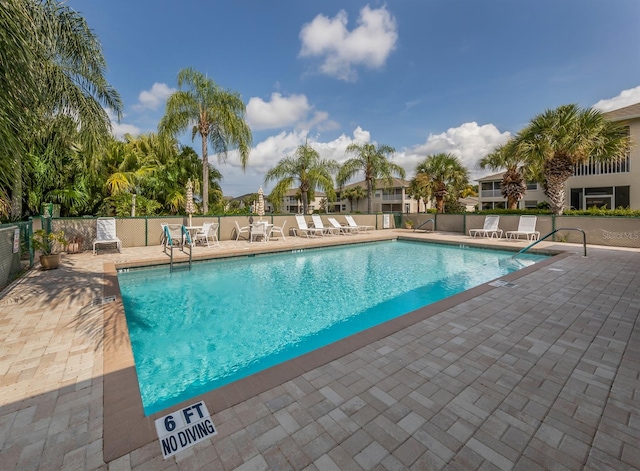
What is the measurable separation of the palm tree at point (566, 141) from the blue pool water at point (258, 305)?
4850 mm

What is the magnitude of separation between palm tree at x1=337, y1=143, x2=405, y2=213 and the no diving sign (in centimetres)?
1995

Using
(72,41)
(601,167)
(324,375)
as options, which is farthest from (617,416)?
(601,167)

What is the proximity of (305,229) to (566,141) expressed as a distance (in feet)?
38.6

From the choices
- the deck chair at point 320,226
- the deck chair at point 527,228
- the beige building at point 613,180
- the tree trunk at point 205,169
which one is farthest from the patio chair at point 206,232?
the beige building at point 613,180

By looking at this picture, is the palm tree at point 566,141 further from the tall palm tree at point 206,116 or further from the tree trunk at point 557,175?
the tall palm tree at point 206,116

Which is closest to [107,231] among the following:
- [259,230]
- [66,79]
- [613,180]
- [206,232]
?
[206,232]

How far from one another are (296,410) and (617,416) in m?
2.37

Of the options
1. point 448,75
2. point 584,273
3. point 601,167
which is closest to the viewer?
point 584,273

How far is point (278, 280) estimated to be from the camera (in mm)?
7871

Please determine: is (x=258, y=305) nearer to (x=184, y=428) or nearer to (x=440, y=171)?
(x=184, y=428)

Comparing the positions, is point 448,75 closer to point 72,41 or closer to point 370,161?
point 370,161

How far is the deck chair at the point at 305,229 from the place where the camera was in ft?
51.6

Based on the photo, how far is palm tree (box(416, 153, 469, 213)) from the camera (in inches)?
822

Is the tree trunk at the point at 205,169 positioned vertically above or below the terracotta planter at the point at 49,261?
above
